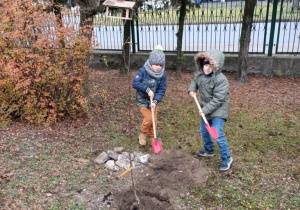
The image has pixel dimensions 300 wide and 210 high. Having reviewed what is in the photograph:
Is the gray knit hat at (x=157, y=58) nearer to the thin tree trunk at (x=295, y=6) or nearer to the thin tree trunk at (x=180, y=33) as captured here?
the thin tree trunk at (x=180, y=33)

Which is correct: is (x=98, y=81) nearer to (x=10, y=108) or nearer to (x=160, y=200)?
(x=10, y=108)

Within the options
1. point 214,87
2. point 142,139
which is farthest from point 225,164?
point 142,139

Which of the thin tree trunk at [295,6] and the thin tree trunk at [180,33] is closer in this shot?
the thin tree trunk at [180,33]

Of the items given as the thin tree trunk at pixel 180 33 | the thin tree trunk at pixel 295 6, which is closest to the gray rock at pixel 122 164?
the thin tree trunk at pixel 180 33

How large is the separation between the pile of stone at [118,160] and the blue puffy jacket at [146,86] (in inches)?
29.4

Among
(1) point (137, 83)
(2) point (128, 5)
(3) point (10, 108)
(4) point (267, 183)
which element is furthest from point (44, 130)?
(4) point (267, 183)

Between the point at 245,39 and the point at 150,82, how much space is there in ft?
11.9

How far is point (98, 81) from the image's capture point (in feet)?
23.1

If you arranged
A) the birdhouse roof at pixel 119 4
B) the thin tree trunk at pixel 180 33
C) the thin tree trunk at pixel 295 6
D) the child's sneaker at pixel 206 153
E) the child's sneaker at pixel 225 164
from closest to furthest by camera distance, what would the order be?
the child's sneaker at pixel 225 164 → the birdhouse roof at pixel 119 4 → the child's sneaker at pixel 206 153 → the thin tree trunk at pixel 180 33 → the thin tree trunk at pixel 295 6

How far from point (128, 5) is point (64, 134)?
221 cm

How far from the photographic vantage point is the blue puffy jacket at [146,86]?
3.92 metres

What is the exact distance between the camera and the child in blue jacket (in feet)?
12.5

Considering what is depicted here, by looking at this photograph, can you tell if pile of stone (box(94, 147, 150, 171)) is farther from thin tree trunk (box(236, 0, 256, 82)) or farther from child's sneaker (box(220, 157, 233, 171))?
thin tree trunk (box(236, 0, 256, 82))

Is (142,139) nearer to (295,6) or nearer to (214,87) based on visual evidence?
(214,87)
